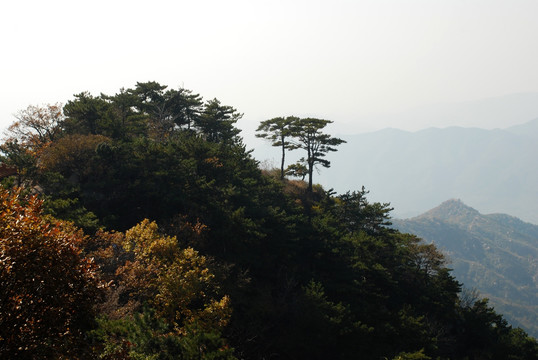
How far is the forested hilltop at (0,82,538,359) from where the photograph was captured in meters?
9.49

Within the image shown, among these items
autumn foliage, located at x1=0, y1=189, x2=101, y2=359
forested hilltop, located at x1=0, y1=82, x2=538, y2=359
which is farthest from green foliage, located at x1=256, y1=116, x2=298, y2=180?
autumn foliage, located at x1=0, y1=189, x2=101, y2=359

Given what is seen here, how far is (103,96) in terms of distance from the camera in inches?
1937

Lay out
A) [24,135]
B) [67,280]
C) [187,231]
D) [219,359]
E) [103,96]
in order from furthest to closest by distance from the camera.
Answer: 1. [103,96]
2. [24,135]
3. [187,231]
4. [219,359]
5. [67,280]

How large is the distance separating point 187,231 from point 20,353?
18.0m

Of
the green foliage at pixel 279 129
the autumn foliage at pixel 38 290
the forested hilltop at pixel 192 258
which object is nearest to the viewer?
the autumn foliage at pixel 38 290

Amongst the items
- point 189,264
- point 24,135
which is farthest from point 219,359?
point 24,135

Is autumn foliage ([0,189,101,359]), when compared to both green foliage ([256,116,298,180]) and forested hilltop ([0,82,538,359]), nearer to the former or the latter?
forested hilltop ([0,82,538,359])

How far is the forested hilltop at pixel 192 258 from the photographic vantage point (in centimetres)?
949

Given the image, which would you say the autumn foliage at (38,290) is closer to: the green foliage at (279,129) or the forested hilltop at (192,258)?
the forested hilltop at (192,258)

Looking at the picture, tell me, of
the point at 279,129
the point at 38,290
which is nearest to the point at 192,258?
the point at 38,290

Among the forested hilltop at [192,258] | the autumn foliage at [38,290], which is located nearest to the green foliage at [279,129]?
the forested hilltop at [192,258]

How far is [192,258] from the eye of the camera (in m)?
19.4

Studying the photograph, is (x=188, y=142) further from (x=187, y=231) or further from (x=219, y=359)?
(x=219, y=359)

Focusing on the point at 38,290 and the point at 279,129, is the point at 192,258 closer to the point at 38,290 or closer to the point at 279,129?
the point at 38,290
